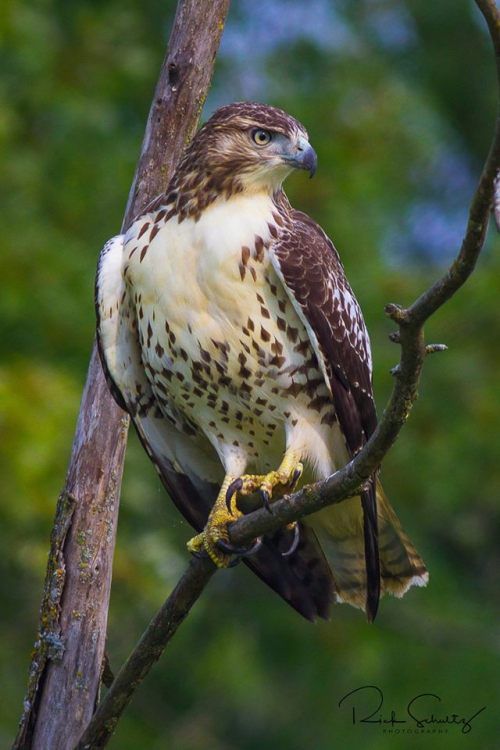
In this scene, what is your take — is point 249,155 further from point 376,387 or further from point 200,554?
point 376,387

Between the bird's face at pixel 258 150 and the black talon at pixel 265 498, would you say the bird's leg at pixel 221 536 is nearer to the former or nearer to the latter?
the black talon at pixel 265 498

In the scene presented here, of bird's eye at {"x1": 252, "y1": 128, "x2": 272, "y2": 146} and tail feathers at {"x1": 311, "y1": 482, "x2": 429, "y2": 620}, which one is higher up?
bird's eye at {"x1": 252, "y1": 128, "x2": 272, "y2": 146}

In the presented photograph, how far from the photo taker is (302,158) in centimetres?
440

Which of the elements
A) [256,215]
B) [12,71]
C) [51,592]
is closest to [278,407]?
[256,215]

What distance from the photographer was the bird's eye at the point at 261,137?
4484 millimetres

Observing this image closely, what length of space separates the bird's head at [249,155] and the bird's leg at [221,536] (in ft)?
3.20

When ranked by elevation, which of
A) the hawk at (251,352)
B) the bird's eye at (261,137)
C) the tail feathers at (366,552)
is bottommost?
the tail feathers at (366,552)

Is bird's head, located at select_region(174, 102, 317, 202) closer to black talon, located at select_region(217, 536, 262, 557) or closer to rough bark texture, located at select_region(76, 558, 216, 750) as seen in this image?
black talon, located at select_region(217, 536, 262, 557)

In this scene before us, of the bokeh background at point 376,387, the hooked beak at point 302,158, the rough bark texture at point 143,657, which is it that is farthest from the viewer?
the bokeh background at point 376,387

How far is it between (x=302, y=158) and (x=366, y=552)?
4.24ft

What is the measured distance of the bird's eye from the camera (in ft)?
14.7
